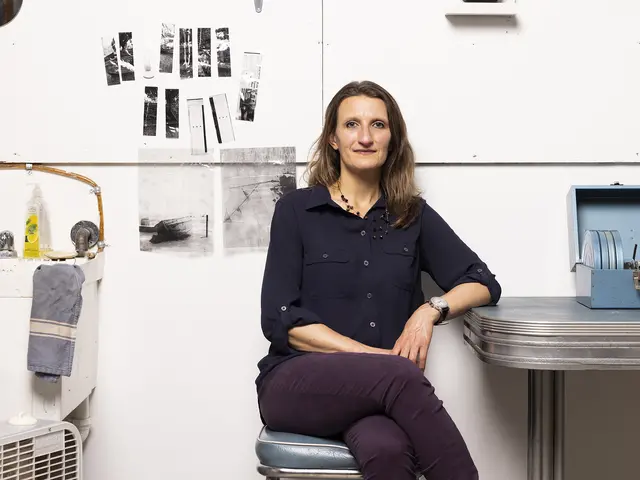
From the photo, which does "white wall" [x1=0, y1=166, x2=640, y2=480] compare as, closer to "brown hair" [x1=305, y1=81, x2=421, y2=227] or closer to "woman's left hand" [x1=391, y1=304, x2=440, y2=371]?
"brown hair" [x1=305, y1=81, x2=421, y2=227]

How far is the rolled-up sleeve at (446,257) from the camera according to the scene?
205 cm

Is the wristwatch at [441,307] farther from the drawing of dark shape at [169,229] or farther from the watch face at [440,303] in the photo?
the drawing of dark shape at [169,229]

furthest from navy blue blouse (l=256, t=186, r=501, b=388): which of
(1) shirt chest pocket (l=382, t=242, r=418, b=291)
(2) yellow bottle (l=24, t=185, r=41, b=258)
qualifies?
(2) yellow bottle (l=24, t=185, r=41, b=258)

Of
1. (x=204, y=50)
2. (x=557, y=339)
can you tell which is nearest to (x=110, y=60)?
(x=204, y=50)

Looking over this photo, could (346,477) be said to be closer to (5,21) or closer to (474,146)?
(474,146)

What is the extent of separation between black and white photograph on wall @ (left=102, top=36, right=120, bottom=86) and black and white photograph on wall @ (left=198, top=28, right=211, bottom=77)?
25 cm

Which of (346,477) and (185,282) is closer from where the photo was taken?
(346,477)

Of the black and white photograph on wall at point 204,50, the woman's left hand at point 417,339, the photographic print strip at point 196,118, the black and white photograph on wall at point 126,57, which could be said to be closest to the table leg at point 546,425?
the woman's left hand at point 417,339

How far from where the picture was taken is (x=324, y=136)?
2.13 meters

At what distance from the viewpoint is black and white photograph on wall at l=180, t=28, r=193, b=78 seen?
2.26m

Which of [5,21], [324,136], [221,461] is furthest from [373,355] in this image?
[5,21]

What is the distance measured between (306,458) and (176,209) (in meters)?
0.93

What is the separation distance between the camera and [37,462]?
2.02m

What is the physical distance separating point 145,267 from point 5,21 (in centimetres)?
84
